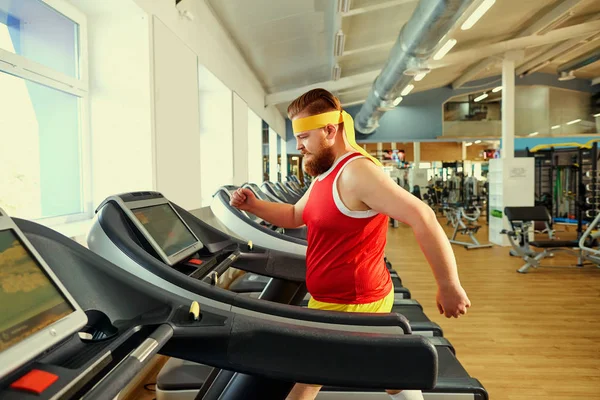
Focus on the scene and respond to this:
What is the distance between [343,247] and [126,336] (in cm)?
90

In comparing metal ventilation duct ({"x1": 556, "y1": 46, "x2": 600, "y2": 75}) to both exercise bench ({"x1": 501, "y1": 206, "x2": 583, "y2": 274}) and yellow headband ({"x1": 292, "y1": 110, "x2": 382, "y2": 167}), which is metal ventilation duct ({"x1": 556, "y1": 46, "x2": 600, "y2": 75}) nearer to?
exercise bench ({"x1": 501, "y1": 206, "x2": 583, "y2": 274})

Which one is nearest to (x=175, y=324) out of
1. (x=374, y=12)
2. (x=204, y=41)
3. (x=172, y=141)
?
(x=172, y=141)

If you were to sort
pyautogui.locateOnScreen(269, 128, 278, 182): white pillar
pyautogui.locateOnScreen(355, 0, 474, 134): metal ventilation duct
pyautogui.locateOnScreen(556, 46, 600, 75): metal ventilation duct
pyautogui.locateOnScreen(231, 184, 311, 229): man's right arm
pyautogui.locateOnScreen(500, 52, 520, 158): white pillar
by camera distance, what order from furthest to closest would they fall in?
pyautogui.locateOnScreen(269, 128, 278, 182): white pillar → pyautogui.locateOnScreen(556, 46, 600, 75): metal ventilation duct → pyautogui.locateOnScreen(500, 52, 520, 158): white pillar → pyautogui.locateOnScreen(355, 0, 474, 134): metal ventilation duct → pyautogui.locateOnScreen(231, 184, 311, 229): man's right arm

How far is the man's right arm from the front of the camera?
87.6 inches

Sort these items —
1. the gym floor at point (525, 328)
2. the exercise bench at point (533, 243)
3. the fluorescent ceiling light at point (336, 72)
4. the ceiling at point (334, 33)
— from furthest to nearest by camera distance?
the fluorescent ceiling light at point (336, 72) < the exercise bench at point (533, 243) < the ceiling at point (334, 33) < the gym floor at point (525, 328)

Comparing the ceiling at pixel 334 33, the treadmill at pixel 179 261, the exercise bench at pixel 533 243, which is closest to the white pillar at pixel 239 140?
the ceiling at pixel 334 33

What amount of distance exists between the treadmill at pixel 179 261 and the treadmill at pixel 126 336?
48 millimetres

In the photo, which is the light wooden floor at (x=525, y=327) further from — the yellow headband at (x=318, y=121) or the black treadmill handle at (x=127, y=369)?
the black treadmill handle at (x=127, y=369)

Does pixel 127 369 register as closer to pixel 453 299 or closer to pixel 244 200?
pixel 453 299

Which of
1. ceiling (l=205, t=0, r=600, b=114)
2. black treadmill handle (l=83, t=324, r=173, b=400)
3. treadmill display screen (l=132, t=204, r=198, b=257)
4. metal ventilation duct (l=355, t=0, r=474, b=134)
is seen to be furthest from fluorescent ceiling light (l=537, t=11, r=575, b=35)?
black treadmill handle (l=83, t=324, r=173, b=400)

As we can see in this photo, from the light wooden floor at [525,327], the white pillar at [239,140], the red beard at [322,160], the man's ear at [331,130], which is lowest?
the light wooden floor at [525,327]

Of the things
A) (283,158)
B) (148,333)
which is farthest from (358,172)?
(283,158)

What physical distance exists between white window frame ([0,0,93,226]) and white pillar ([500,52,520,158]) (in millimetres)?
7806

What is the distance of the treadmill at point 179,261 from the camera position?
135 centimetres
